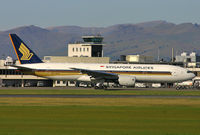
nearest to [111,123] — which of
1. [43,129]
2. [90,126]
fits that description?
[90,126]

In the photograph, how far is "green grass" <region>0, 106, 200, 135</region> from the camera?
91.1ft

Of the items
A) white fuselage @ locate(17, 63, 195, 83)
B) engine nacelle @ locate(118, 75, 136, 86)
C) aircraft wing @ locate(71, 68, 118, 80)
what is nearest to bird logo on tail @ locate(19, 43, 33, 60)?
white fuselage @ locate(17, 63, 195, 83)

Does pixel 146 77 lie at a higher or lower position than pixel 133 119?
higher

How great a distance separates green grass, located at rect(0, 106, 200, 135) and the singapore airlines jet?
35.9 meters

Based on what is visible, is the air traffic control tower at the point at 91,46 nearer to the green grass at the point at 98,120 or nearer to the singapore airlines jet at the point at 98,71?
the singapore airlines jet at the point at 98,71

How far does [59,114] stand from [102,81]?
4388cm

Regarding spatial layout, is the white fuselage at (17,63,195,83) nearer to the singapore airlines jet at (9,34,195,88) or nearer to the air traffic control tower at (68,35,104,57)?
the singapore airlines jet at (9,34,195,88)

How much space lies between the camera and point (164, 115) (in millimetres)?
36688

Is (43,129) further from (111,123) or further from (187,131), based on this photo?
(187,131)

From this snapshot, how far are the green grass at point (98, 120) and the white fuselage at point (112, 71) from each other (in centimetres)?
3824

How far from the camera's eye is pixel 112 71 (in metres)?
81.8

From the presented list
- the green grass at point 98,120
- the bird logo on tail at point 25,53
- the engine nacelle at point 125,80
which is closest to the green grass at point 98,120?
the green grass at point 98,120

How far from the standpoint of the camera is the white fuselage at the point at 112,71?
8094 cm

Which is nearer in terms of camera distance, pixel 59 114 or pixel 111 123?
pixel 111 123
